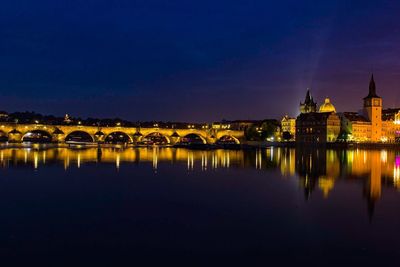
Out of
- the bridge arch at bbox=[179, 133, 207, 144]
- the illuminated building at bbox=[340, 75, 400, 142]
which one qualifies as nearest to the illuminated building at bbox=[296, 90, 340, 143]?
the illuminated building at bbox=[340, 75, 400, 142]

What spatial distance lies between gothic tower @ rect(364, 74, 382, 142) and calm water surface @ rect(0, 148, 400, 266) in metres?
89.1

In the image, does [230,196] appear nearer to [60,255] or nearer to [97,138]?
[60,255]

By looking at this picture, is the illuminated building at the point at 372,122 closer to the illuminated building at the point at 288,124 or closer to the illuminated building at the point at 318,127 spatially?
the illuminated building at the point at 318,127

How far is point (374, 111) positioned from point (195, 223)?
4123 inches

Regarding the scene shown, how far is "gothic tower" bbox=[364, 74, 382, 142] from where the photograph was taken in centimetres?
10931

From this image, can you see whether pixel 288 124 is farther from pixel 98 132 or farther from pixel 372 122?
pixel 98 132

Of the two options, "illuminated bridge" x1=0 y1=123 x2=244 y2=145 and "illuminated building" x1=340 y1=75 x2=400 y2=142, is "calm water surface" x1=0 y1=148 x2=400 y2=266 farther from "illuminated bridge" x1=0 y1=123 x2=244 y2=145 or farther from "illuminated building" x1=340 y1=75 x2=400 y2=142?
"illuminated building" x1=340 y1=75 x2=400 y2=142

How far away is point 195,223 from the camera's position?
14805mm

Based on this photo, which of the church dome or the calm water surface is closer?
the calm water surface

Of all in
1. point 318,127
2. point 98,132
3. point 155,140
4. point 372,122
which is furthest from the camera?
point 155,140

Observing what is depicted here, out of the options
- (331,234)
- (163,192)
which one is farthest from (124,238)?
(163,192)

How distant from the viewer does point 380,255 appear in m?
11.6

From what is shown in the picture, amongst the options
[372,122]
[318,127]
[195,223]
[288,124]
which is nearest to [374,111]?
[372,122]

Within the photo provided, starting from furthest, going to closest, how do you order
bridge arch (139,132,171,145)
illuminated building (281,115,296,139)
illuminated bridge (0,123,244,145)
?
illuminated building (281,115,296,139), bridge arch (139,132,171,145), illuminated bridge (0,123,244,145)
